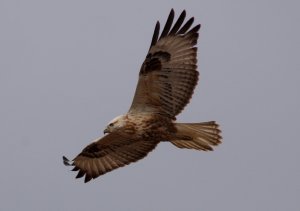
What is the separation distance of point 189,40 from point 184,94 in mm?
722

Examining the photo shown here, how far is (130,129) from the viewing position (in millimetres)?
10969

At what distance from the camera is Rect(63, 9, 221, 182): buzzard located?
10.9 meters

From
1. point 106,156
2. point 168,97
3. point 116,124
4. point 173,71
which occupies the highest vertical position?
point 173,71

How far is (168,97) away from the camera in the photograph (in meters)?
11.1

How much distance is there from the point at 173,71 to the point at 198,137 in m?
0.94

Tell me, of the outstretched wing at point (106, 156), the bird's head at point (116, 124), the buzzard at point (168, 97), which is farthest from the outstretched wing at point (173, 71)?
the outstretched wing at point (106, 156)

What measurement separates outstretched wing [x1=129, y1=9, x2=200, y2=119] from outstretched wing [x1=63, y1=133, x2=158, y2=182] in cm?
88

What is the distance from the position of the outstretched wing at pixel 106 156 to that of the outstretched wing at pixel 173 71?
2.90ft

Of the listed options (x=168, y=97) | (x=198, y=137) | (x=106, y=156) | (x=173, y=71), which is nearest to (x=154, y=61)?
(x=173, y=71)

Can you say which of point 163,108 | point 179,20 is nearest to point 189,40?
point 179,20

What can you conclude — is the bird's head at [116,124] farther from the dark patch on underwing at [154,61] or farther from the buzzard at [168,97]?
the dark patch on underwing at [154,61]

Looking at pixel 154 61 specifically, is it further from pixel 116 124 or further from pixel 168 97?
pixel 116 124

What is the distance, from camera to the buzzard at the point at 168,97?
1090 centimetres

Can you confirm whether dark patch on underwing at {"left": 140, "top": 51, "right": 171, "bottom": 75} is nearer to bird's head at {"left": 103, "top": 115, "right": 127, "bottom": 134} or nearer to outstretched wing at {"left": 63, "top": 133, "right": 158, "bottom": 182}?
bird's head at {"left": 103, "top": 115, "right": 127, "bottom": 134}
